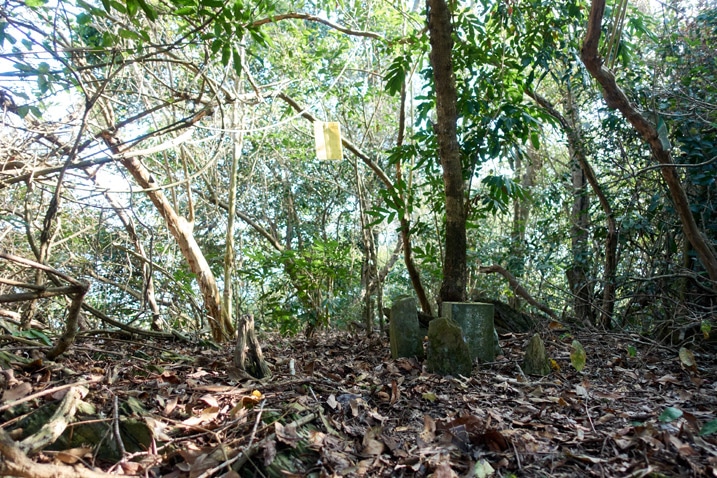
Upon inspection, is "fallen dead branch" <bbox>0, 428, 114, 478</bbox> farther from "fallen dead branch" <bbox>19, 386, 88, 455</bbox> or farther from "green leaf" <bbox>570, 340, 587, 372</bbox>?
"green leaf" <bbox>570, 340, 587, 372</bbox>

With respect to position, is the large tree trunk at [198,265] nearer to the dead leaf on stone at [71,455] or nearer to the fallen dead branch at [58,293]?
the fallen dead branch at [58,293]

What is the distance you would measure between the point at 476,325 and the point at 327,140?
2.03 meters

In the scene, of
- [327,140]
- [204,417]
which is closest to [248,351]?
[204,417]

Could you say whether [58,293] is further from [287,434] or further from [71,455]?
[287,434]

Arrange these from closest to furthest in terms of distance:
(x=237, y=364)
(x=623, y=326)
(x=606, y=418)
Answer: (x=606, y=418)
(x=237, y=364)
(x=623, y=326)

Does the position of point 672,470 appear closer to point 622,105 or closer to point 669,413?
point 669,413

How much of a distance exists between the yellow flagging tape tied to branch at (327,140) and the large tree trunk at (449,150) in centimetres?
89

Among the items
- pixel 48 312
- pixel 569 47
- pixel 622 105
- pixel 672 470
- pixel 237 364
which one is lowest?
pixel 672 470

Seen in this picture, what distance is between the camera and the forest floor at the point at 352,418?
7.10ft

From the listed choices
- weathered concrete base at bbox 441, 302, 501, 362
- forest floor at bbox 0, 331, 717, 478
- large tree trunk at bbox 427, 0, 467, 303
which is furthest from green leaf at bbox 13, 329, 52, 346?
large tree trunk at bbox 427, 0, 467, 303

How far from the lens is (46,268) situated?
7.87ft

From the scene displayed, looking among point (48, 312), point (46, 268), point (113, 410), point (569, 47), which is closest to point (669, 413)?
point (113, 410)

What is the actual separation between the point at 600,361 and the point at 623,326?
4.93ft

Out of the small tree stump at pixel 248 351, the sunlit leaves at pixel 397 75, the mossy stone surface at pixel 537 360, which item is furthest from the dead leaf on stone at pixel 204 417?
the sunlit leaves at pixel 397 75
